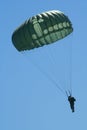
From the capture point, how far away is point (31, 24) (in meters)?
87.3

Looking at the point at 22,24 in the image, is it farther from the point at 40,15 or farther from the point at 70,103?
the point at 70,103

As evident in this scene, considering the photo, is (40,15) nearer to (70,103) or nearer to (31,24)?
(31,24)

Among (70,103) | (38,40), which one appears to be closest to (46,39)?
(38,40)

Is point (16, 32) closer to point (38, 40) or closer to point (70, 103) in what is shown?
point (38, 40)

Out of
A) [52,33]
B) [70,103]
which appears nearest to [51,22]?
[52,33]

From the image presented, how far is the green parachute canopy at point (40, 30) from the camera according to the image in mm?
87250

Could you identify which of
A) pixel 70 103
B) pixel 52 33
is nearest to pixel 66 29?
pixel 52 33

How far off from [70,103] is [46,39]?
6355mm

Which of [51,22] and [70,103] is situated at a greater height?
[51,22]

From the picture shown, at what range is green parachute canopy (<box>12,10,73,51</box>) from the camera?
8725 cm

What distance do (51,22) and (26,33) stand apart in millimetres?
2518

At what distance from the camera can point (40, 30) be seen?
87.3 m

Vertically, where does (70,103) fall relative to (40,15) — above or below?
below

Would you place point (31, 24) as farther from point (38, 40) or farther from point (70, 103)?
point (70, 103)
